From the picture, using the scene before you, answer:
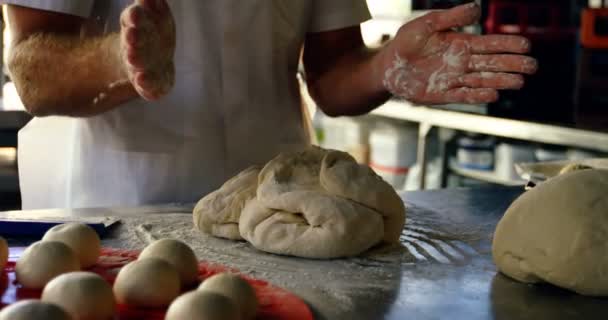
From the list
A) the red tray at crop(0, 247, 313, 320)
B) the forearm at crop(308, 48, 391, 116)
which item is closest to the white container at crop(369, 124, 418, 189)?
the forearm at crop(308, 48, 391, 116)

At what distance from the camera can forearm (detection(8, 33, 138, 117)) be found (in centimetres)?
136

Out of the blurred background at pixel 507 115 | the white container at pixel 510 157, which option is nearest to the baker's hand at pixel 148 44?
the blurred background at pixel 507 115

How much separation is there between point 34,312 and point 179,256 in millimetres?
258

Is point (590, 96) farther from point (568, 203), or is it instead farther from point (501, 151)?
→ point (568, 203)

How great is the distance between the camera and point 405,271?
3.72ft

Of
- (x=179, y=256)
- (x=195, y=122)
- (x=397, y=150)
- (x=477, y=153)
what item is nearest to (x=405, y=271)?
(x=179, y=256)

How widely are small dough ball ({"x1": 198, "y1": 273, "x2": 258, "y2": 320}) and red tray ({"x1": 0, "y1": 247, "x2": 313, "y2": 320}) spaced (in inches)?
1.1

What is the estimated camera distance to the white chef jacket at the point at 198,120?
5.28 feet

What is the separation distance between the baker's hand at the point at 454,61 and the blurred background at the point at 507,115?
57 cm

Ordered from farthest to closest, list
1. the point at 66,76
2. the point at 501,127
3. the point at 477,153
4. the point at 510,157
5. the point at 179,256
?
the point at 477,153
the point at 510,157
the point at 501,127
the point at 66,76
the point at 179,256

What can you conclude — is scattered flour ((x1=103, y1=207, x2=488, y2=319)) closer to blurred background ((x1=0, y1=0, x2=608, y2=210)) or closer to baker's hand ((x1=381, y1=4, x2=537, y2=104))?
baker's hand ((x1=381, y1=4, x2=537, y2=104))

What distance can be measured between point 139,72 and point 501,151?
6.39ft

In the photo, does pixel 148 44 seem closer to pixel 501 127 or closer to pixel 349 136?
pixel 501 127

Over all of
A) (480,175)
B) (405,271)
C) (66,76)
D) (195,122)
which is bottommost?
(480,175)
